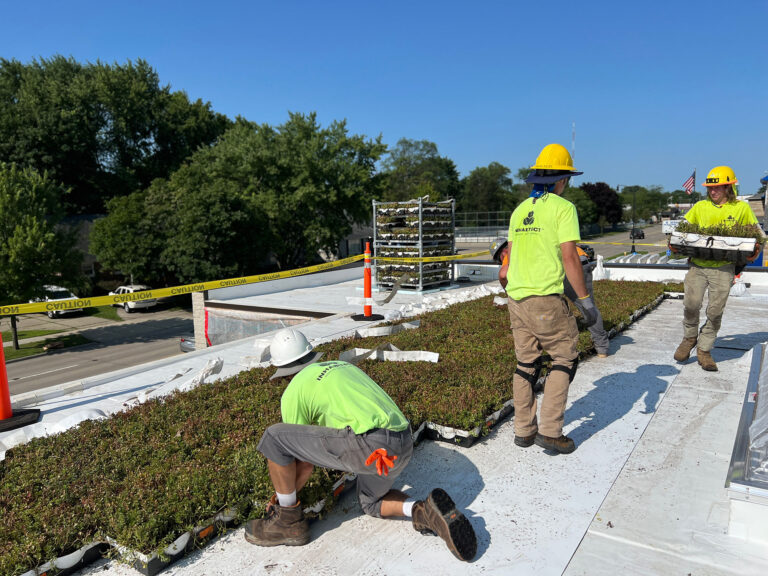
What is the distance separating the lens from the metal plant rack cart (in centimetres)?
1312

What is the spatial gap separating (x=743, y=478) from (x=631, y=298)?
711cm

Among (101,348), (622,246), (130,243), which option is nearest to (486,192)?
(622,246)

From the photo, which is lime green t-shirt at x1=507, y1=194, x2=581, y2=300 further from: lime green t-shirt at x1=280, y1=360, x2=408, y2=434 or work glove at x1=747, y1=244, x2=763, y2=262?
work glove at x1=747, y1=244, x2=763, y2=262

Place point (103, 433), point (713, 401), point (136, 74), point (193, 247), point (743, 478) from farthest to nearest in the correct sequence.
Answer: point (136, 74)
point (193, 247)
point (713, 401)
point (103, 433)
point (743, 478)

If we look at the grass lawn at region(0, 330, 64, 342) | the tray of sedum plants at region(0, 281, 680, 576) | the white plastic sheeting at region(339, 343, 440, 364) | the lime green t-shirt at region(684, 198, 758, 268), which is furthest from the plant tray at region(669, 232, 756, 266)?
the grass lawn at region(0, 330, 64, 342)

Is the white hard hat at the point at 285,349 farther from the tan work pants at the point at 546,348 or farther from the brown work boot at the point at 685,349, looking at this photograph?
the brown work boot at the point at 685,349

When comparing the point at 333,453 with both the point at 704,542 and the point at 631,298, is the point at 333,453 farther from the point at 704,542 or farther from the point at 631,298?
the point at 631,298

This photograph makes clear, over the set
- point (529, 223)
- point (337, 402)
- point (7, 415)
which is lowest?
point (7, 415)

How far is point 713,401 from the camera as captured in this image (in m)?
4.57

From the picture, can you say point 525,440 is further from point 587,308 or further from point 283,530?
point 283,530

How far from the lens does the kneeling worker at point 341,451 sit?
2545 millimetres

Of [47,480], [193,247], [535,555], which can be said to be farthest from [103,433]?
[193,247]

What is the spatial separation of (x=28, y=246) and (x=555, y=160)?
23399mm

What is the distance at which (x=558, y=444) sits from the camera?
3621 millimetres
